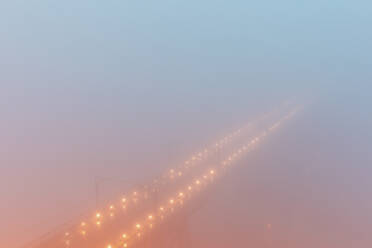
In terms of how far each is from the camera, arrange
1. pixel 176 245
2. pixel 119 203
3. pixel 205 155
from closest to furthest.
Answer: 1. pixel 176 245
2. pixel 119 203
3. pixel 205 155

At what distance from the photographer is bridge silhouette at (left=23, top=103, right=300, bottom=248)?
26.7m

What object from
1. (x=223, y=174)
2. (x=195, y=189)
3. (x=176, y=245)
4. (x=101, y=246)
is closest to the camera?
(x=101, y=246)

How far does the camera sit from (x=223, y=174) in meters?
45.2

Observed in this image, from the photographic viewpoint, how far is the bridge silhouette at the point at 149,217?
26719 millimetres

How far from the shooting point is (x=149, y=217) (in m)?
30.9

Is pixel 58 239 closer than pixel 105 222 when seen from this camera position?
Yes

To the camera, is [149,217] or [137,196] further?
[137,196]

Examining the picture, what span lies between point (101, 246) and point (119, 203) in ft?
27.0

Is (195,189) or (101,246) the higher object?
(101,246)

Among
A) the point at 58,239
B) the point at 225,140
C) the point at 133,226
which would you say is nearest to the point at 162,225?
the point at 133,226

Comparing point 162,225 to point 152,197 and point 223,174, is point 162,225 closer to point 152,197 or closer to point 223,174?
point 152,197

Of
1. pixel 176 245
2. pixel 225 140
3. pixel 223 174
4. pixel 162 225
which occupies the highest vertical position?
pixel 162 225

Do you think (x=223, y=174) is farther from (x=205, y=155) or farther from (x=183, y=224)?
(x=183, y=224)

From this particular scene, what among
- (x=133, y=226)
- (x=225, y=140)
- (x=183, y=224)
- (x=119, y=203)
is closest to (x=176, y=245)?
(x=183, y=224)
